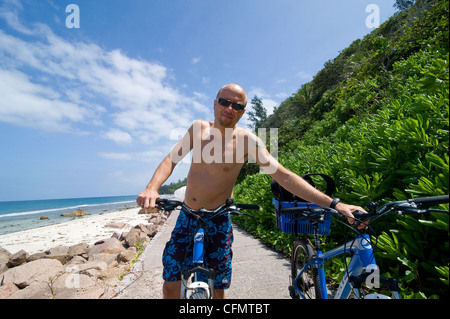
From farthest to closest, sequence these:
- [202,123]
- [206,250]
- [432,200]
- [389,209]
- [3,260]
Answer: [3,260] → [202,123] → [206,250] → [389,209] → [432,200]

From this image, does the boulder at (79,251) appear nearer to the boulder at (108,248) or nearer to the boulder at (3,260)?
the boulder at (108,248)

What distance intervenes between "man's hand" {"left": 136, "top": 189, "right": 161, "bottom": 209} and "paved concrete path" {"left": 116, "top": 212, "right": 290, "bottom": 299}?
2.13 meters

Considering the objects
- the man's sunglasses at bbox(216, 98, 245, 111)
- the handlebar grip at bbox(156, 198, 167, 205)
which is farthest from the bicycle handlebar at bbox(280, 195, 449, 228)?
the man's sunglasses at bbox(216, 98, 245, 111)

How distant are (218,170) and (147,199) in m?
0.86

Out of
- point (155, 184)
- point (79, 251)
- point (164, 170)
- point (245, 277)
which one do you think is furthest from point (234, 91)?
point (79, 251)

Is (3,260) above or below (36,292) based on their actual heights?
below

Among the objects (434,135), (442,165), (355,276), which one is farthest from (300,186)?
(434,135)

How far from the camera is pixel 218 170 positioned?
2.27m

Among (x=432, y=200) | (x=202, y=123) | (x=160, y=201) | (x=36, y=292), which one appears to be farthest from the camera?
(x=36, y=292)

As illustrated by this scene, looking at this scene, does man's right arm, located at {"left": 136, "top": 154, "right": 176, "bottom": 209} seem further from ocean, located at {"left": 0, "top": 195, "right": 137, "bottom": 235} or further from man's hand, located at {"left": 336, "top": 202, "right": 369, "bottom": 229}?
ocean, located at {"left": 0, "top": 195, "right": 137, "bottom": 235}

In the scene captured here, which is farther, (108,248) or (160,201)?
(108,248)

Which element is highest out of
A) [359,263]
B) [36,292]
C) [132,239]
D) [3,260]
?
[359,263]

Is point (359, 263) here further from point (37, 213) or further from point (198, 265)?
point (37, 213)
